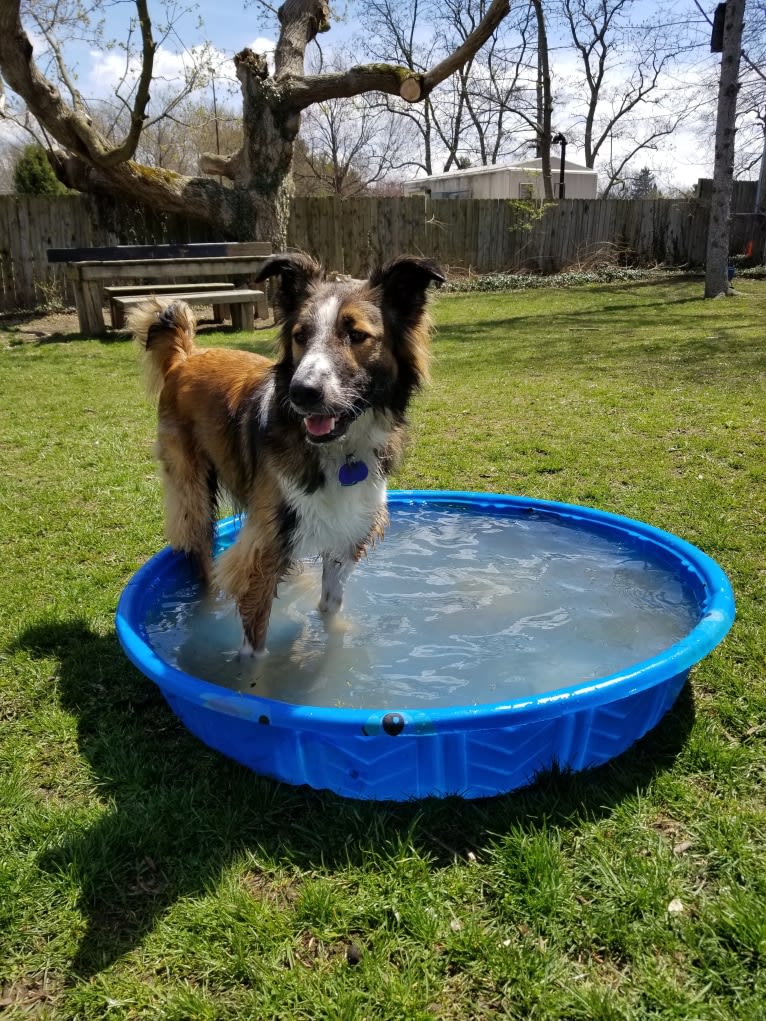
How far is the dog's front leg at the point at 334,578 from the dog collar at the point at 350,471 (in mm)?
650

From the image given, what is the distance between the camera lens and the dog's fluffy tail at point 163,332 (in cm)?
482

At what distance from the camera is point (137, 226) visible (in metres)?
17.1

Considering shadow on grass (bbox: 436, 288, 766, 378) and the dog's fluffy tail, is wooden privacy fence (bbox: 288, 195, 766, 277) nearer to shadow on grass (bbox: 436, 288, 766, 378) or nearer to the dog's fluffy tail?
shadow on grass (bbox: 436, 288, 766, 378)

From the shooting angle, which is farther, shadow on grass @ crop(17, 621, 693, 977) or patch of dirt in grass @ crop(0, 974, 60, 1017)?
shadow on grass @ crop(17, 621, 693, 977)

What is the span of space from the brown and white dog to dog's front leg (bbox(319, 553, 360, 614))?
0.06 feet

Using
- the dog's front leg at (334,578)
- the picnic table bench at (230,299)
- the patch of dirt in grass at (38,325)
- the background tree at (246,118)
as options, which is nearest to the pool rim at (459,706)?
the dog's front leg at (334,578)

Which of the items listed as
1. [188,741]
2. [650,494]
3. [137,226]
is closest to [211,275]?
[137,226]

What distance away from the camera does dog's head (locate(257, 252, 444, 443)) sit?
3125mm

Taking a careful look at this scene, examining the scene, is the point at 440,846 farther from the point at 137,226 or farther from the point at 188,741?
the point at 137,226

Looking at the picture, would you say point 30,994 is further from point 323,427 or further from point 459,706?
point 323,427

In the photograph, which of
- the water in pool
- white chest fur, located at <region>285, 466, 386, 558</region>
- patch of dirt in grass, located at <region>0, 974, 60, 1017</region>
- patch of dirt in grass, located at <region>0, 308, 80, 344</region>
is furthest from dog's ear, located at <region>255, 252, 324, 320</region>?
patch of dirt in grass, located at <region>0, 308, 80, 344</region>

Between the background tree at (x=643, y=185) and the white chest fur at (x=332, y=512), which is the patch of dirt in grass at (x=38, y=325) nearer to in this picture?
the white chest fur at (x=332, y=512)

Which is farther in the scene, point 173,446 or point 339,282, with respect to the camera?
point 173,446

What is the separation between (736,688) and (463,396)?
6396mm
